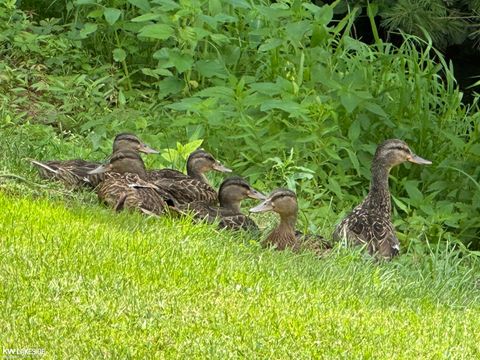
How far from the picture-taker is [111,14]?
13.2 m

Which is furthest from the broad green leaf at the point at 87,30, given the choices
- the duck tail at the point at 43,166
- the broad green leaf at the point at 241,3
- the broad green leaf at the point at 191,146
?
the duck tail at the point at 43,166

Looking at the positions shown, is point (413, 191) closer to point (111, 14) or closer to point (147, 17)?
point (147, 17)

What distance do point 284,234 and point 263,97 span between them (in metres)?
2.85

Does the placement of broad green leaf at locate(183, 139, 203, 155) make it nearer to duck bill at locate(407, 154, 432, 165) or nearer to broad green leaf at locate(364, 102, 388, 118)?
broad green leaf at locate(364, 102, 388, 118)

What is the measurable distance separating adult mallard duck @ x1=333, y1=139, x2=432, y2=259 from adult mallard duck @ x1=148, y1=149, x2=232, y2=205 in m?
1.10

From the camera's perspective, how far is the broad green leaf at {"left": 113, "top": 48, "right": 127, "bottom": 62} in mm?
13320

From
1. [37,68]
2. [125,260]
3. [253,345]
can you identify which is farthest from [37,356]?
[37,68]

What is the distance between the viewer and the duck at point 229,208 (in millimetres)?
9109

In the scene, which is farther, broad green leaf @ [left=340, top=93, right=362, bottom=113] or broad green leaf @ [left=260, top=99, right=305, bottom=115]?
broad green leaf @ [left=340, top=93, right=362, bottom=113]

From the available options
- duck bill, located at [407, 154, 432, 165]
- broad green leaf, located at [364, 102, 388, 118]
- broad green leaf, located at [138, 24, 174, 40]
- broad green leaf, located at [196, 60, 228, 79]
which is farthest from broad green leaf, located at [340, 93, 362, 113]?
broad green leaf, located at [138, 24, 174, 40]

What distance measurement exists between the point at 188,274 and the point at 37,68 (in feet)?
22.3

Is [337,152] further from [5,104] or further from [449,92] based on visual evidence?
[5,104]

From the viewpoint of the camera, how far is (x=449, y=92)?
483 inches

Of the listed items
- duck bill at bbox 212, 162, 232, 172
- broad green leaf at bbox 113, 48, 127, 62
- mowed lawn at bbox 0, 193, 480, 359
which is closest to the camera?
mowed lawn at bbox 0, 193, 480, 359
